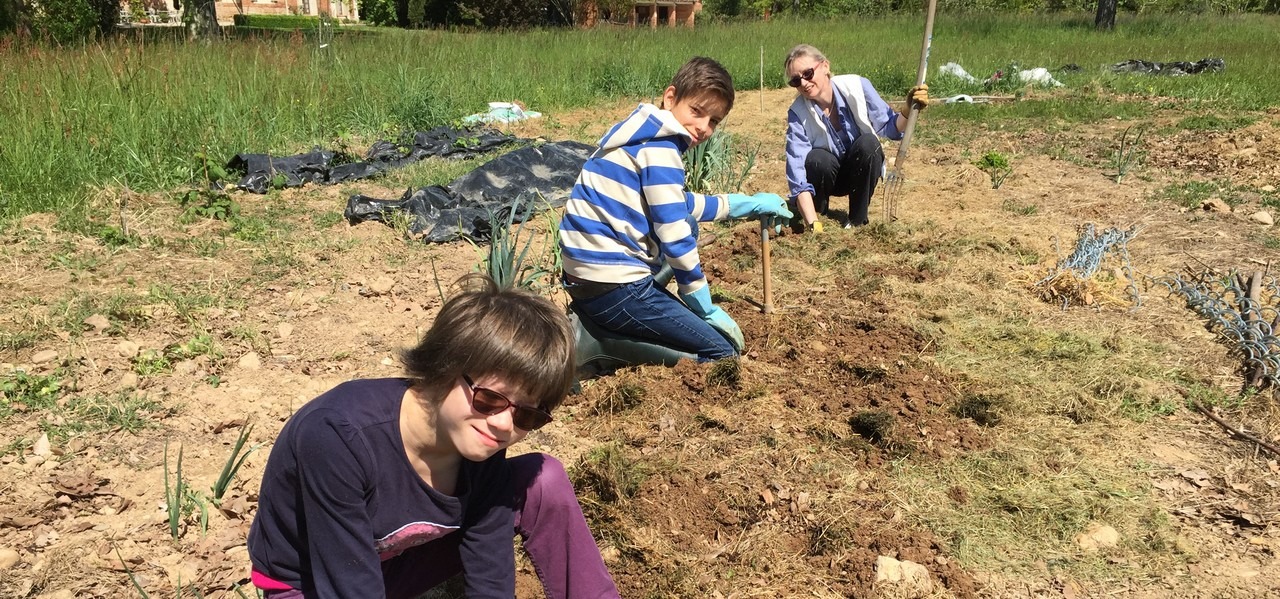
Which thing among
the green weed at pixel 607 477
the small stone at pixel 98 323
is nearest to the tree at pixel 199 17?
the small stone at pixel 98 323

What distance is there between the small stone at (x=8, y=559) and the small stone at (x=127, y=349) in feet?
3.59

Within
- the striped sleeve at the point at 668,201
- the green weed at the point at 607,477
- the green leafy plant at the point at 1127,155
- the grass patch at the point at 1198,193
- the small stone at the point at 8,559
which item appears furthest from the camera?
the green leafy plant at the point at 1127,155

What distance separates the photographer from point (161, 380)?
9.59ft

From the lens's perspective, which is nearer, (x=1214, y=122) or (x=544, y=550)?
(x=544, y=550)

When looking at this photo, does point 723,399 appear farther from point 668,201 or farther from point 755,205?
point 755,205

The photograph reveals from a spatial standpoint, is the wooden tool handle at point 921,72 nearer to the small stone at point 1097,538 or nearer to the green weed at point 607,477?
the small stone at point 1097,538

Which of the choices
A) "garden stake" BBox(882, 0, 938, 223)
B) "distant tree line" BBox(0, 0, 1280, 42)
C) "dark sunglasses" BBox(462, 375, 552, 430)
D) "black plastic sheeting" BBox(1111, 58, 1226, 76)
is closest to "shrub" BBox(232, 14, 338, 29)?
"distant tree line" BBox(0, 0, 1280, 42)

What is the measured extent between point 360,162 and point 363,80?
84.3 inches

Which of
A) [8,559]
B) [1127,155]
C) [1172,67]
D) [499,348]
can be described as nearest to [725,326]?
[499,348]

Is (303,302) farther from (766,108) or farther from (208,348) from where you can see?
(766,108)

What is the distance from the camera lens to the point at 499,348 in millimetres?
1398

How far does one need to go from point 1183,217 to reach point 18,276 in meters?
5.95

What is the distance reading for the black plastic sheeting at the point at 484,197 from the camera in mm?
4484

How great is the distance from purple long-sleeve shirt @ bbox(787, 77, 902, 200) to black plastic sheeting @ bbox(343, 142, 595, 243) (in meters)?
1.42
